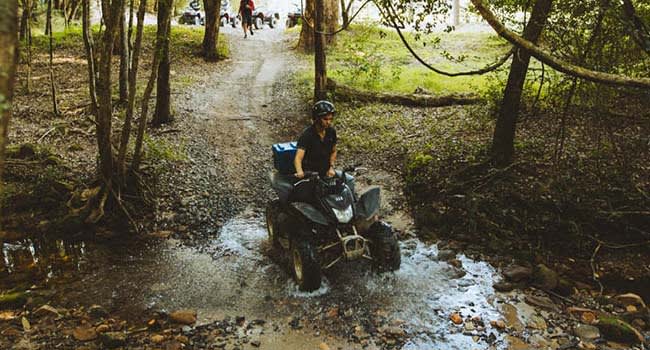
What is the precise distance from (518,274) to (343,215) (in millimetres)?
2521

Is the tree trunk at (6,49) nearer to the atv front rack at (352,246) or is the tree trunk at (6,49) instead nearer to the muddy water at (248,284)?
the muddy water at (248,284)

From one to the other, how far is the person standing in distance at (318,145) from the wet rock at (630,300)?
3834 millimetres

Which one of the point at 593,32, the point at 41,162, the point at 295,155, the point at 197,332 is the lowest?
the point at 197,332

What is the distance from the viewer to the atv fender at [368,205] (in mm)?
6383

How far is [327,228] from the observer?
636cm

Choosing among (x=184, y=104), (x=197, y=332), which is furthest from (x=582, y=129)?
(x=184, y=104)

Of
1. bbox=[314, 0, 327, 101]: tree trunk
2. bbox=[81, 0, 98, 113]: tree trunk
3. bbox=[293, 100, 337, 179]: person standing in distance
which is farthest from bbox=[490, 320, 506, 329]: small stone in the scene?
bbox=[314, 0, 327, 101]: tree trunk

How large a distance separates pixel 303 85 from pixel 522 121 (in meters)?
7.05

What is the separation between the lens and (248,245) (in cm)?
774

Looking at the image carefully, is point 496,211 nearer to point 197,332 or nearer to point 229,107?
point 197,332

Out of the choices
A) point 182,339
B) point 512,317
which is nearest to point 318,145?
point 182,339

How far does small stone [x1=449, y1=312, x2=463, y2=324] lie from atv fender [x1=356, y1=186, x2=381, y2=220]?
59.6 inches

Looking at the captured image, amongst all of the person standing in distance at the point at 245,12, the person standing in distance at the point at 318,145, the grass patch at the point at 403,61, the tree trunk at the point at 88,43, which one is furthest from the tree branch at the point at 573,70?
the person standing in distance at the point at 245,12

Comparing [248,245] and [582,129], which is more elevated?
[582,129]
